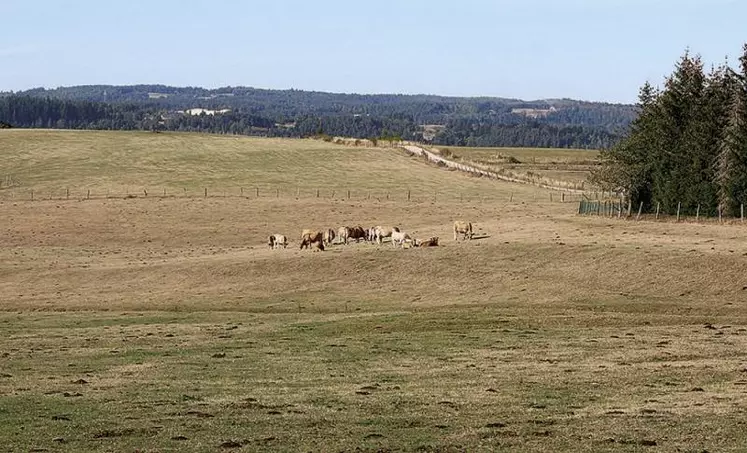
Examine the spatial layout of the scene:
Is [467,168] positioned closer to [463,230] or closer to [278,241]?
[463,230]

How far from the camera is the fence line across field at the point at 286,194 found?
97.1 meters

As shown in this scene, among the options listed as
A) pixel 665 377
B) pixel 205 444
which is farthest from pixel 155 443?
pixel 665 377

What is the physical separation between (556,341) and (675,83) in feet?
170

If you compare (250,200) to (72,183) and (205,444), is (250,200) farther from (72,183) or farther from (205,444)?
(205,444)

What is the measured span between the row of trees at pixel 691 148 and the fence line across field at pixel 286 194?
16.2 m

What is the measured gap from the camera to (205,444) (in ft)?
64.5

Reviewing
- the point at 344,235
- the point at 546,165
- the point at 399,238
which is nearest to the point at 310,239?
the point at 344,235

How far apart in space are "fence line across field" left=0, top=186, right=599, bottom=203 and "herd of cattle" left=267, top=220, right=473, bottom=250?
109 feet

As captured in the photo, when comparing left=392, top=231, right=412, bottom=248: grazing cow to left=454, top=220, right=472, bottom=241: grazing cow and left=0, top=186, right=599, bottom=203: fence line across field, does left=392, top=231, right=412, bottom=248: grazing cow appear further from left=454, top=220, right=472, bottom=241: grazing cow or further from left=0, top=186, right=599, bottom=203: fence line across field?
left=0, top=186, right=599, bottom=203: fence line across field

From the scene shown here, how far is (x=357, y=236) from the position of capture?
6488 centimetres

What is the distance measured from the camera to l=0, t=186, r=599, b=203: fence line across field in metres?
97.1

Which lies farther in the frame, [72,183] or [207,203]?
[72,183]

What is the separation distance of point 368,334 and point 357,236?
27663mm

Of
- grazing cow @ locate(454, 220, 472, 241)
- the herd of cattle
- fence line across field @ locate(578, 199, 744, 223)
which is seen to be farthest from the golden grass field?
fence line across field @ locate(578, 199, 744, 223)
